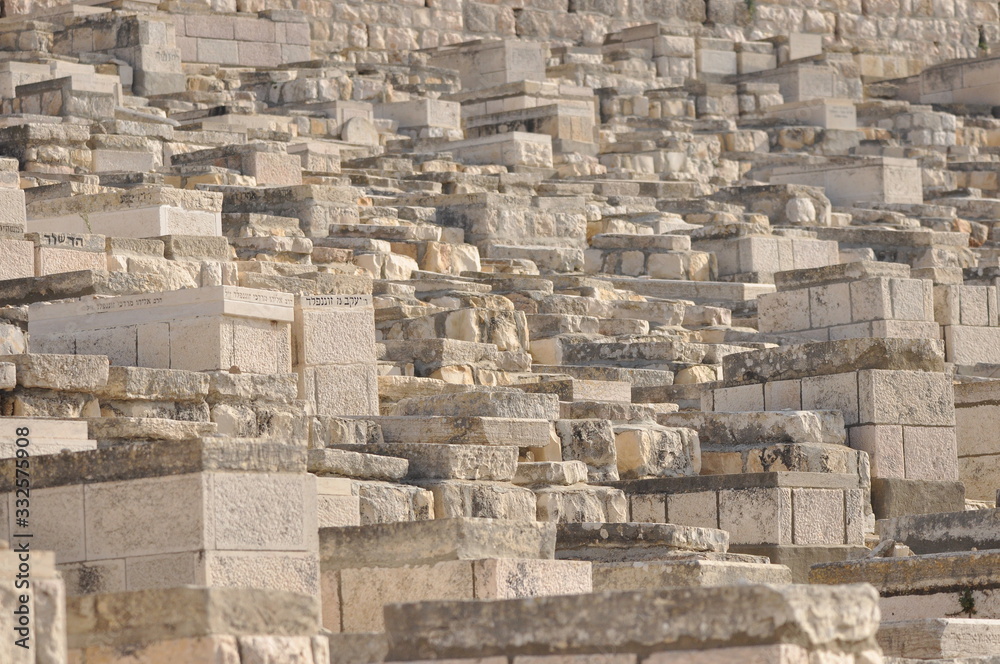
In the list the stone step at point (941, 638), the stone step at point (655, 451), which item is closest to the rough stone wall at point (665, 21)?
the stone step at point (655, 451)

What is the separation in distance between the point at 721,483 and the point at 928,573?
159 centimetres

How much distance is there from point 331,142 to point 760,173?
5.09 meters

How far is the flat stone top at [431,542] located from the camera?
6.76m

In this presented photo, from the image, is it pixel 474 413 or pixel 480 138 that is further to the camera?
pixel 480 138

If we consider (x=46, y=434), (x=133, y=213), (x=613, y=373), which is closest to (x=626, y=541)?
(x=46, y=434)

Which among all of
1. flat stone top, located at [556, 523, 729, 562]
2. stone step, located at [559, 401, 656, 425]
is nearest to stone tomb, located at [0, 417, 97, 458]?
flat stone top, located at [556, 523, 729, 562]

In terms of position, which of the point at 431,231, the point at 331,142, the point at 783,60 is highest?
the point at 783,60

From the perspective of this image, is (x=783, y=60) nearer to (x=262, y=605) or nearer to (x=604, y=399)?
(x=604, y=399)

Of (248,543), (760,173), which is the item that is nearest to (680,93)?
(760,173)

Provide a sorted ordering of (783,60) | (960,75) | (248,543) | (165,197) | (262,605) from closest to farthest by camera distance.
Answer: (262,605) < (248,543) < (165,197) < (960,75) < (783,60)

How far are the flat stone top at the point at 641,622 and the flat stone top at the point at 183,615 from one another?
0.94 ft

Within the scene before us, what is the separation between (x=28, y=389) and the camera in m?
8.38

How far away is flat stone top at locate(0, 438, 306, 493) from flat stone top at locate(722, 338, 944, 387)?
4.88 metres

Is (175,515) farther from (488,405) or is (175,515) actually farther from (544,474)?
(488,405)
